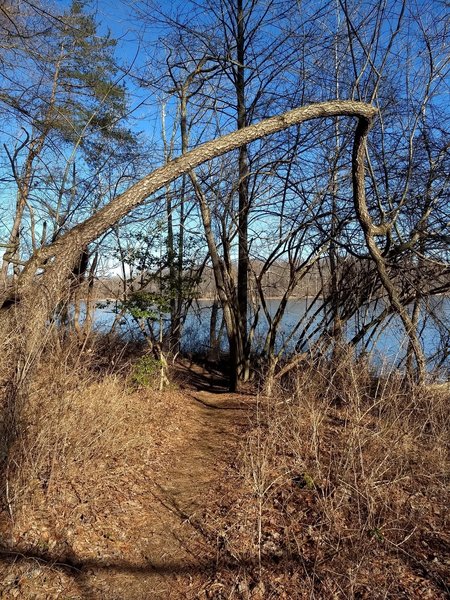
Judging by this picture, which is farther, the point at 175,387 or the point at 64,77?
the point at 64,77

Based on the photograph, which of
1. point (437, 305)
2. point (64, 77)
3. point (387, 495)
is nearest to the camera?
point (387, 495)

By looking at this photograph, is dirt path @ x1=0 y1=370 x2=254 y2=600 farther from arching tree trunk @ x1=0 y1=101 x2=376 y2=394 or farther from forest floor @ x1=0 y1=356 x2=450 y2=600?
arching tree trunk @ x1=0 y1=101 x2=376 y2=394

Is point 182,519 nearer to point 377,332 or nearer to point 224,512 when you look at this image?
point 224,512

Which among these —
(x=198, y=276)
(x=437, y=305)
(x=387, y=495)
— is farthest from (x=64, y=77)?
(x=387, y=495)

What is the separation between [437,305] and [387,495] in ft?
19.7

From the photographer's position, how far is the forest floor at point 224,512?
9.56 feet

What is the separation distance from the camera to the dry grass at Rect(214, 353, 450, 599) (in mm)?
2891

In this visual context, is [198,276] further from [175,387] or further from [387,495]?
[387,495]

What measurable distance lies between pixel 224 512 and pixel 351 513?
111 cm

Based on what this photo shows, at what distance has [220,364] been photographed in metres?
12.5

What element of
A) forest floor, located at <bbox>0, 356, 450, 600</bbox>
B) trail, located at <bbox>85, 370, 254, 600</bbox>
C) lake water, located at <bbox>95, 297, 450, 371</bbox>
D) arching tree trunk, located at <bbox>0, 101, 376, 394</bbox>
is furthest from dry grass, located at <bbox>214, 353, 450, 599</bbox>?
arching tree trunk, located at <bbox>0, 101, 376, 394</bbox>

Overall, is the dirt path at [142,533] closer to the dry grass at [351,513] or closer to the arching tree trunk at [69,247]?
the dry grass at [351,513]

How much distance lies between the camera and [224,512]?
3.81 meters

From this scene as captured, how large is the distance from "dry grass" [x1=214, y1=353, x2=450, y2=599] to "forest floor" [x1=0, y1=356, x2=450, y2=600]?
0.04ft
